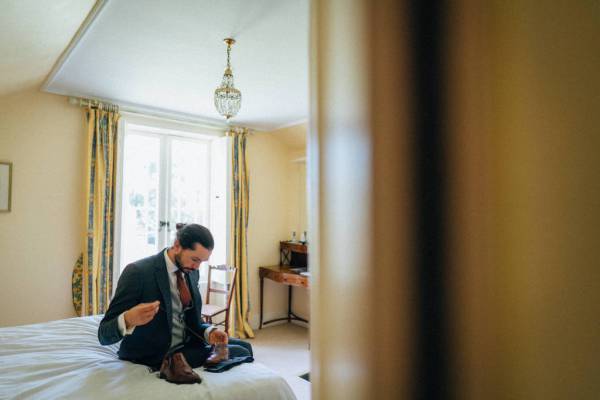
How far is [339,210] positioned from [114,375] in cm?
158

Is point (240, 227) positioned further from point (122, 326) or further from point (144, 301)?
point (122, 326)

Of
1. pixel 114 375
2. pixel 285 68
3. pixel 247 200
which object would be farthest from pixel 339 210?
pixel 247 200

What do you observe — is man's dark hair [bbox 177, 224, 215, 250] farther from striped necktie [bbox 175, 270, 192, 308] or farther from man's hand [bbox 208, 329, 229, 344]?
A: man's hand [bbox 208, 329, 229, 344]

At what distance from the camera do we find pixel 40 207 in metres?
2.96

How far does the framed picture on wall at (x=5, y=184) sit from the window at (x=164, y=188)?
815 mm

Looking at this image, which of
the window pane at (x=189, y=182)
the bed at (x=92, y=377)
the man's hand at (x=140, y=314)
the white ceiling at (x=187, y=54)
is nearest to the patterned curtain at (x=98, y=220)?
the white ceiling at (x=187, y=54)

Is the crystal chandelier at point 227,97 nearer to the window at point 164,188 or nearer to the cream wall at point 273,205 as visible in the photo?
the window at point 164,188

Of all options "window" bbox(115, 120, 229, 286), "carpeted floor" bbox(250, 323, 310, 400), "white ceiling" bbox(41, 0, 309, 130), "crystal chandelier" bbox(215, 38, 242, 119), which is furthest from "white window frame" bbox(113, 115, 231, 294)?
"crystal chandelier" bbox(215, 38, 242, 119)

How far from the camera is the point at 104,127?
319 cm

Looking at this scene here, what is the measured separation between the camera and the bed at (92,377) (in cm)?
133

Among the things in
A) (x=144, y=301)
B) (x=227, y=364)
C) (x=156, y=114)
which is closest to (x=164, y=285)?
(x=144, y=301)

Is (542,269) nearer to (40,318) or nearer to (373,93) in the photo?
(373,93)

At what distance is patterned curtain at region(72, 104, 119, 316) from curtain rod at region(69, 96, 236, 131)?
0.23 feet

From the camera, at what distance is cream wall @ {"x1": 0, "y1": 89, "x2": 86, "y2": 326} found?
9.24ft
